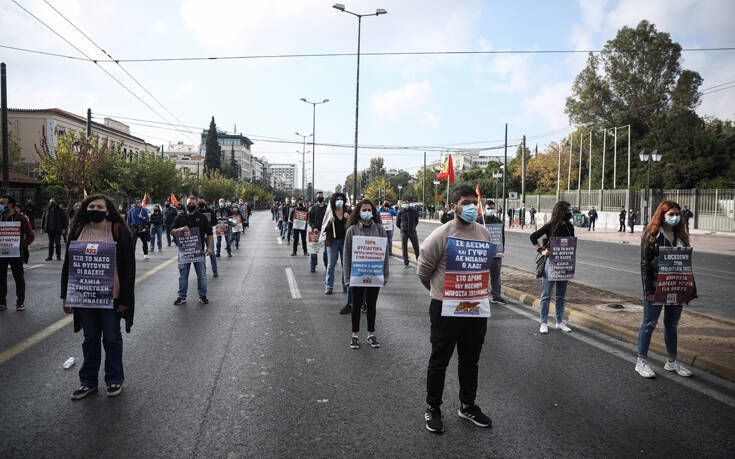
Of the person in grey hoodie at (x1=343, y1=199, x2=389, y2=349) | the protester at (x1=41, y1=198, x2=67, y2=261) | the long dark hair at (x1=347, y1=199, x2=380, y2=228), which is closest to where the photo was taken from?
the person in grey hoodie at (x1=343, y1=199, x2=389, y2=349)

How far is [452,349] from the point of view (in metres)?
3.83

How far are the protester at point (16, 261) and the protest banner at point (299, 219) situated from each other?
814cm

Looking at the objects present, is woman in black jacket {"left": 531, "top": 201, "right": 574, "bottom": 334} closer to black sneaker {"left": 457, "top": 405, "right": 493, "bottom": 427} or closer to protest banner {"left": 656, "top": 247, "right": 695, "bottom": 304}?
protest banner {"left": 656, "top": 247, "right": 695, "bottom": 304}

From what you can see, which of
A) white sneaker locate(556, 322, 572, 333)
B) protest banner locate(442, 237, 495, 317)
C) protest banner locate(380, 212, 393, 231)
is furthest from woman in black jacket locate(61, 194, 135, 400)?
protest banner locate(380, 212, 393, 231)

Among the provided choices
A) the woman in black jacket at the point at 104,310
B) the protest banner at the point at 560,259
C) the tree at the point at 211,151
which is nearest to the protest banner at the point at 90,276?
the woman in black jacket at the point at 104,310

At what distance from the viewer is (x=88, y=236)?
4332mm

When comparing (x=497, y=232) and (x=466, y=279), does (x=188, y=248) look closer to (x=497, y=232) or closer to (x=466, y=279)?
(x=497, y=232)

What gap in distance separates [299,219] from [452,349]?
1224 centimetres

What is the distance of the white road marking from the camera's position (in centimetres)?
909

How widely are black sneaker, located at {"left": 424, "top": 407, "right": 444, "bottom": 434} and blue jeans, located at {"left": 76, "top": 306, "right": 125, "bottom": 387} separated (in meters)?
2.69

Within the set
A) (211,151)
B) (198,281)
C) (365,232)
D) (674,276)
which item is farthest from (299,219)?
(211,151)

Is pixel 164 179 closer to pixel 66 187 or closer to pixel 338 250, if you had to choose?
pixel 66 187

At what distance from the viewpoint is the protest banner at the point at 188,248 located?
8.37 meters

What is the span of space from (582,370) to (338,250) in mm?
5193
